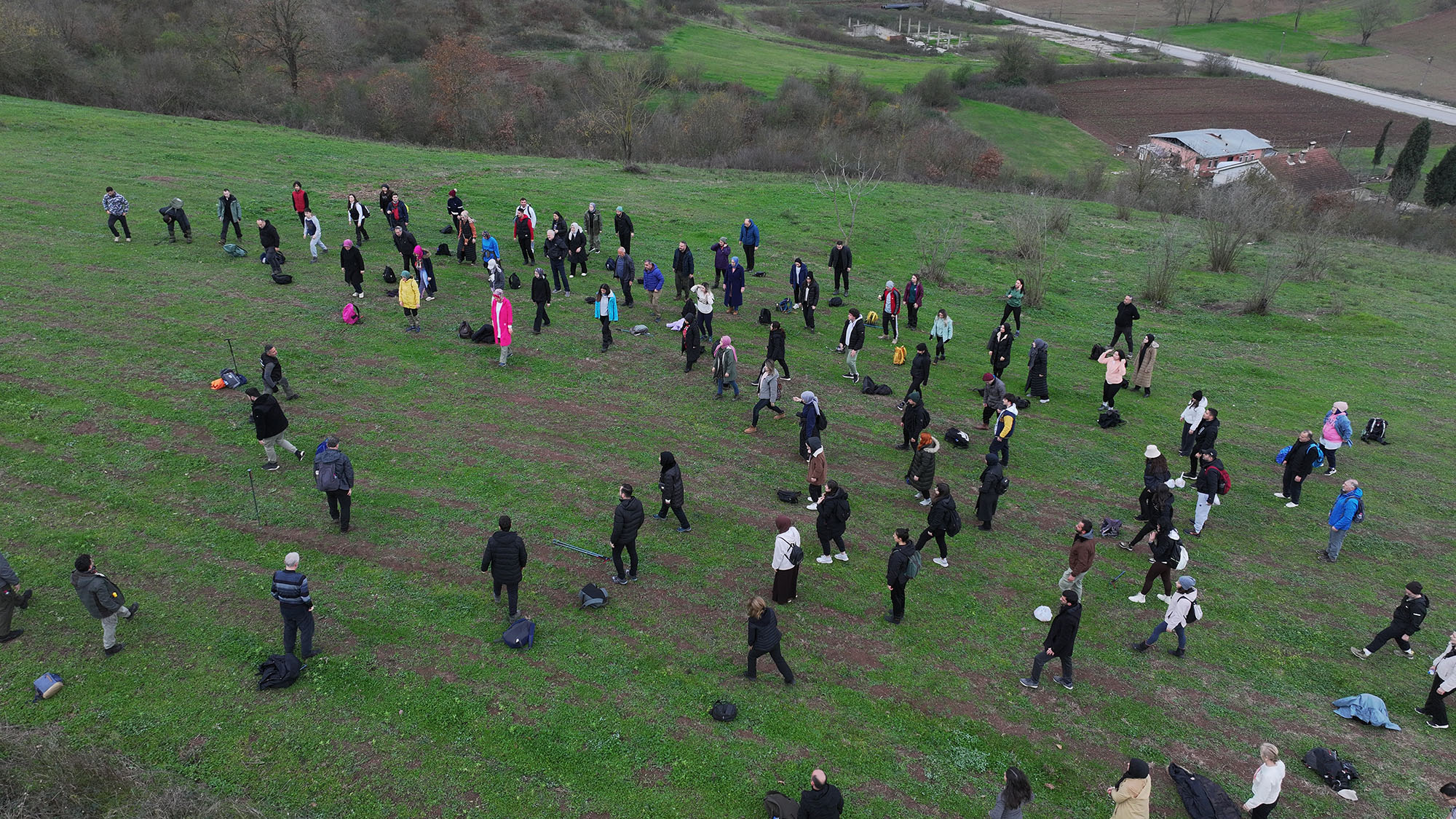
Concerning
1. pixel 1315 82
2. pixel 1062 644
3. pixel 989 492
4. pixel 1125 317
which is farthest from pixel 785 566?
pixel 1315 82

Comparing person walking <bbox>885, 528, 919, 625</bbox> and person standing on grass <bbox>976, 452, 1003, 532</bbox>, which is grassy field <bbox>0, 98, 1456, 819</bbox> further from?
person walking <bbox>885, 528, 919, 625</bbox>

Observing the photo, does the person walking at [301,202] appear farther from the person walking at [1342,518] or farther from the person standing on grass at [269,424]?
the person walking at [1342,518]

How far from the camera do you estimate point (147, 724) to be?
10.6 metres

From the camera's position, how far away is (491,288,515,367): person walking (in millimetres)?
20844

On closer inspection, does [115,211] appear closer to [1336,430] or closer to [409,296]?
[409,296]

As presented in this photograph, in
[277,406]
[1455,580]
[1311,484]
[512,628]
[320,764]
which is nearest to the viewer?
[320,764]

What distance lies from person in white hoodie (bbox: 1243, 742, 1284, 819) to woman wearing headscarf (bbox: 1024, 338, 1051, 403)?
Result: 14.2 meters

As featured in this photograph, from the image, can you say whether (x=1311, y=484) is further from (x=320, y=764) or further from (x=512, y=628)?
(x=320, y=764)

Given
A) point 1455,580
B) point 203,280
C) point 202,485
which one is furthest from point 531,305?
point 1455,580

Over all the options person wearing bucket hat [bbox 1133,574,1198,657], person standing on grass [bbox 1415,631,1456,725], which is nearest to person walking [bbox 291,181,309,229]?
person wearing bucket hat [bbox 1133,574,1198,657]

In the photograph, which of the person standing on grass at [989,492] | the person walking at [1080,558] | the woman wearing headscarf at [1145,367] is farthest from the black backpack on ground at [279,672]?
the woman wearing headscarf at [1145,367]

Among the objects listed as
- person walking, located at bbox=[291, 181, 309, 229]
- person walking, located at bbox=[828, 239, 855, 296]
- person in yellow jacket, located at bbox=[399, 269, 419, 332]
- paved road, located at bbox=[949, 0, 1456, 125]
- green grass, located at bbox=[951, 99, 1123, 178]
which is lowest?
person in yellow jacket, located at bbox=[399, 269, 419, 332]

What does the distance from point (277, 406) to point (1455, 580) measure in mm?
24800

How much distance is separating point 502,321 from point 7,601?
11760 mm
